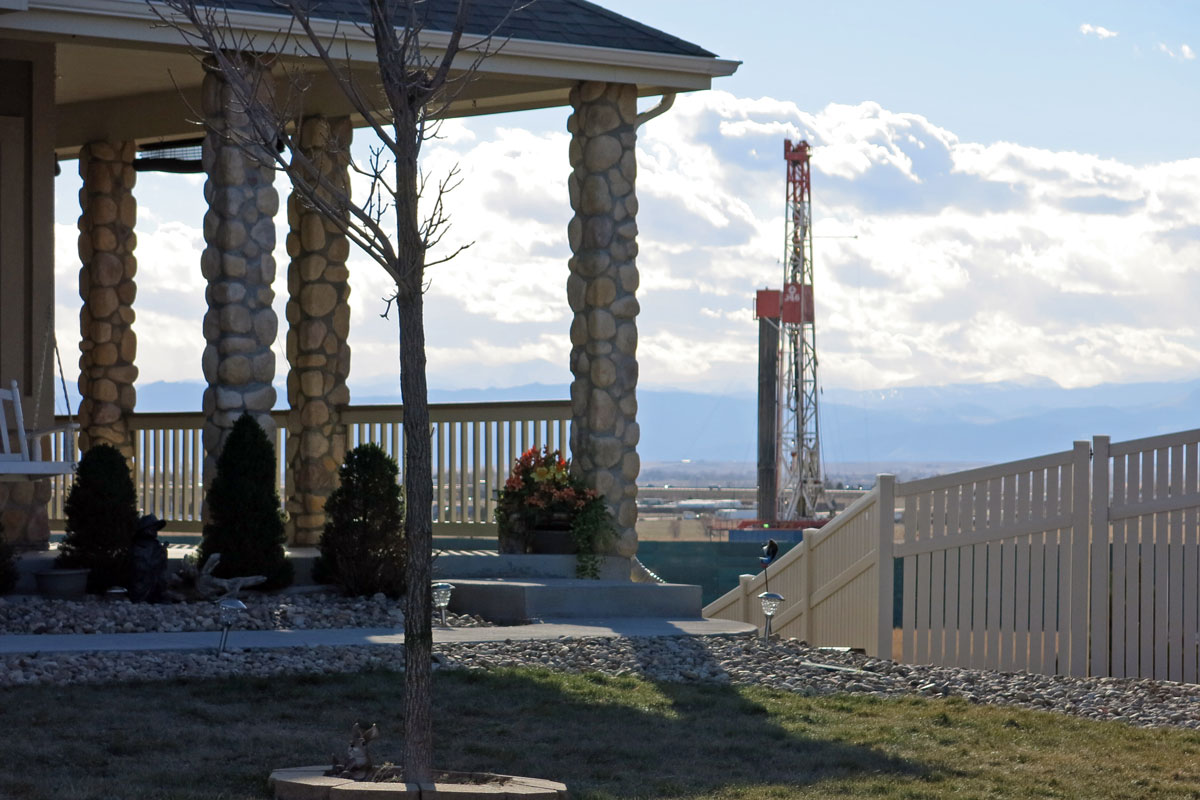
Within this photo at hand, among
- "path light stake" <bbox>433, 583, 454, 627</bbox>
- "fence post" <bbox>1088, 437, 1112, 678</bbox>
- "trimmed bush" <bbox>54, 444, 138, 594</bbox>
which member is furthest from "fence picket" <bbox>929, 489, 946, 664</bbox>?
"trimmed bush" <bbox>54, 444, 138, 594</bbox>

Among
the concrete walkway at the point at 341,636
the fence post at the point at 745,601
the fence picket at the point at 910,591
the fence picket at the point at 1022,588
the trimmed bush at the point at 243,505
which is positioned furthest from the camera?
the fence post at the point at 745,601

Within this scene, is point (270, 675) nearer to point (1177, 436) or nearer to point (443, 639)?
point (443, 639)

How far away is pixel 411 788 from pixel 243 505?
563 cm

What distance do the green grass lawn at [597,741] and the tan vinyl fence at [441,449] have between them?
14.5 ft

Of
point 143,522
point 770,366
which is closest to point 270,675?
point 143,522

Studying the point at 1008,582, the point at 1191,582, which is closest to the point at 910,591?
the point at 1008,582

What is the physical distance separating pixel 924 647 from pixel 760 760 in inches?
157

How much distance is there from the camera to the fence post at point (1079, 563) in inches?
371

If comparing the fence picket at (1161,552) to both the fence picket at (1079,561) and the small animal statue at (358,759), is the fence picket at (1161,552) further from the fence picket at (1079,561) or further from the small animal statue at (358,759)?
the small animal statue at (358,759)

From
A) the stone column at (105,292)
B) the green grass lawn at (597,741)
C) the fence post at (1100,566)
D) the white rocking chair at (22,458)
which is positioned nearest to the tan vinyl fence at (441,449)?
the stone column at (105,292)

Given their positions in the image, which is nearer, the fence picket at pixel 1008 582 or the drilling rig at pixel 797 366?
the fence picket at pixel 1008 582

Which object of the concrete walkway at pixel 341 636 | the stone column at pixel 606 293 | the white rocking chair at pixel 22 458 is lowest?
the concrete walkway at pixel 341 636

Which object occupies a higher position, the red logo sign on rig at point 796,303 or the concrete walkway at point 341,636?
the red logo sign on rig at point 796,303

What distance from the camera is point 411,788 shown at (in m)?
4.87
